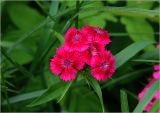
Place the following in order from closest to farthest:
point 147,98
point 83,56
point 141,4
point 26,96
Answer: point 83,56 < point 147,98 < point 26,96 < point 141,4

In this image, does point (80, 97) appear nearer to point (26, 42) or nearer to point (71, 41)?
point (26, 42)

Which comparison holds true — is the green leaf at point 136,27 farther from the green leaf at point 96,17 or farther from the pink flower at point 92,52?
the pink flower at point 92,52

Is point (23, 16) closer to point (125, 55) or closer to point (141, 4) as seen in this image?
point (141, 4)

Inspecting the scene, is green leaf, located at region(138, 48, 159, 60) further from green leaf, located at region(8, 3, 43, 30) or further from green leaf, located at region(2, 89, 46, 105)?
green leaf, located at region(8, 3, 43, 30)

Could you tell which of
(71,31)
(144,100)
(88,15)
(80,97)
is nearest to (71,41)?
(71,31)

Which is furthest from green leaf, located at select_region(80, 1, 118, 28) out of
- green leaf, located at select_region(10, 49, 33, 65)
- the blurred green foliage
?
green leaf, located at select_region(10, 49, 33, 65)

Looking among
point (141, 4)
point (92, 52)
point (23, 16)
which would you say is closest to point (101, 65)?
point (92, 52)

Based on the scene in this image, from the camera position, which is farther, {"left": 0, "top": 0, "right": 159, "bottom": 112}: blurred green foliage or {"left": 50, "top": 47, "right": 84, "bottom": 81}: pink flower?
{"left": 0, "top": 0, "right": 159, "bottom": 112}: blurred green foliage
